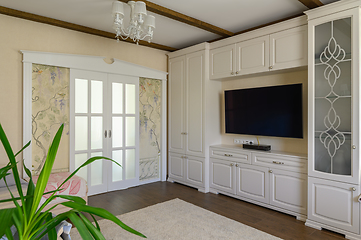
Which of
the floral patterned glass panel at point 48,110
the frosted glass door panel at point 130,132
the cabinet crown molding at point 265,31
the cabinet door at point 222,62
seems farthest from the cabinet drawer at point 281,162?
the floral patterned glass panel at point 48,110

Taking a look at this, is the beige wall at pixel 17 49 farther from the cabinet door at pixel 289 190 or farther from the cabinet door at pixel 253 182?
the cabinet door at pixel 289 190

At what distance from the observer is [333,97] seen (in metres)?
2.82

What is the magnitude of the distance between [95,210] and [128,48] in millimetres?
4217

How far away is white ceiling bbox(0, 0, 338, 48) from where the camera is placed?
3.05 meters

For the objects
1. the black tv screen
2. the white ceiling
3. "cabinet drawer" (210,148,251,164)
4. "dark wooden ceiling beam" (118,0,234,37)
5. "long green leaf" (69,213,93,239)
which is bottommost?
"cabinet drawer" (210,148,251,164)

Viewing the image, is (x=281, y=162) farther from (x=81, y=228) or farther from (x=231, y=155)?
Result: (x=81, y=228)

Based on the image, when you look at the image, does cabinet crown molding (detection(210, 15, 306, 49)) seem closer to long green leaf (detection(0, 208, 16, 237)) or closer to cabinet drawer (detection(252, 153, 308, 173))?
cabinet drawer (detection(252, 153, 308, 173))

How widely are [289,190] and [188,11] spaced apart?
8.81 feet

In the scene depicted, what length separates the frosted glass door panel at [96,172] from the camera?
409 cm

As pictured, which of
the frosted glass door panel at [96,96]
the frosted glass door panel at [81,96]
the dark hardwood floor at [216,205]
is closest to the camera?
the dark hardwood floor at [216,205]

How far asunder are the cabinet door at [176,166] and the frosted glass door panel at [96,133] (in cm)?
144

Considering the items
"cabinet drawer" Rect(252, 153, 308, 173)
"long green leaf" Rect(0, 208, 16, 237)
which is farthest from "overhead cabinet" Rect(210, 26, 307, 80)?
"long green leaf" Rect(0, 208, 16, 237)

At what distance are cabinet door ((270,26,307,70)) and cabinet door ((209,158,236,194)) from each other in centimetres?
167

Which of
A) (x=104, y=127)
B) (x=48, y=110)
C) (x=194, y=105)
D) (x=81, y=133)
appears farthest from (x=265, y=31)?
(x=48, y=110)
